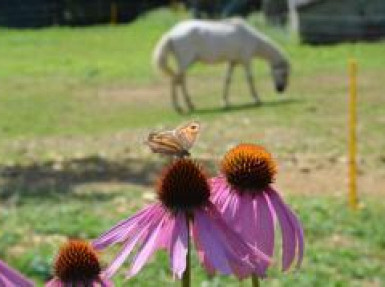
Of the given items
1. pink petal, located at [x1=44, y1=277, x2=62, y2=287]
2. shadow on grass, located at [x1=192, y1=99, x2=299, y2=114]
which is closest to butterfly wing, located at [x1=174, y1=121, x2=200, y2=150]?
pink petal, located at [x1=44, y1=277, x2=62, y2=287]

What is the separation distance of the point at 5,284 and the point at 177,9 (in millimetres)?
35483

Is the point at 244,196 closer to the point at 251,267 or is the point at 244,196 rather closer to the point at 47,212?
the point at 251,267

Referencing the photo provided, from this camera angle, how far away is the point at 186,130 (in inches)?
52.3

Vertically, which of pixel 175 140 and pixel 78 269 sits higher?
pixel 175 140

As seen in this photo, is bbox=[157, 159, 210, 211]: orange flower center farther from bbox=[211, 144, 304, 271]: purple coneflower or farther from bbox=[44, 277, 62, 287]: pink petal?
bbox=[44, 277, 62, 287]: pink petal

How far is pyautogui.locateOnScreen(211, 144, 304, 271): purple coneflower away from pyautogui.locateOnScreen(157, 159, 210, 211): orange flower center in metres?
0.03

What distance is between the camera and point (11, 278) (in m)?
1.18

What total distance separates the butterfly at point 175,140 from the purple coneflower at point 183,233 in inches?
2.0

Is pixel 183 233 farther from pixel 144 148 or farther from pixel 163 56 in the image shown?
pixel 163 56

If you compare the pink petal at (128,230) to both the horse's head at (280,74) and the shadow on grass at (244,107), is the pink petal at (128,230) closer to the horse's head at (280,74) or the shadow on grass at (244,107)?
the shadow on grass at (244,107)

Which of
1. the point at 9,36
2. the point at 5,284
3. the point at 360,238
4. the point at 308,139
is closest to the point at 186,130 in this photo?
the point at 5,284

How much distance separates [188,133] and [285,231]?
0.63 ft

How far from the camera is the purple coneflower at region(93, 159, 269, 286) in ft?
4.01

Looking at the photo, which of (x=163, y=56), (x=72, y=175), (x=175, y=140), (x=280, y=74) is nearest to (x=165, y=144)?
(x=175, y=140)
